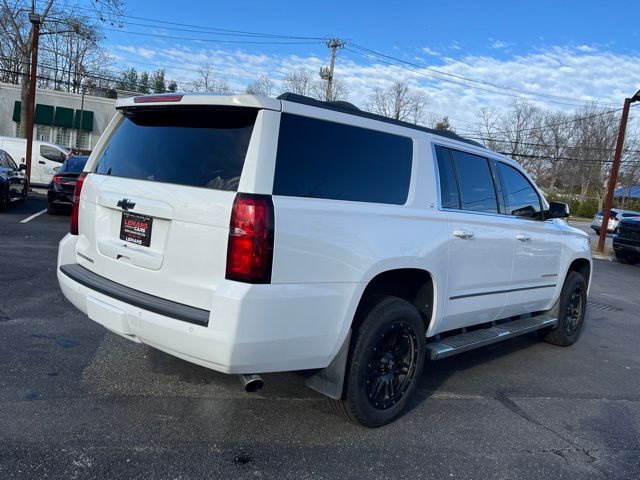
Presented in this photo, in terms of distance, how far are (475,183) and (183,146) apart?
8.22 feet

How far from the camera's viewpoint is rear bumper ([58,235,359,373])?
111 inches

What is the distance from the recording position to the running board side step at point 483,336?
413 cm

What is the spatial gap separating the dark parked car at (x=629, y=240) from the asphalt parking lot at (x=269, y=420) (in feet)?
37.9

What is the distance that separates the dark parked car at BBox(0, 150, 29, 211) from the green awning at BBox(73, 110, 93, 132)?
1044 inches

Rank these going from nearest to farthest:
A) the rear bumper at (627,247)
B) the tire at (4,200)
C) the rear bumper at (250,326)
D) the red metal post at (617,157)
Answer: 1. the rear bumper at (250,326)
2. the tire at (4,200)
3. the rear bumper at (627,247)
4. the red metal post at (617,157)

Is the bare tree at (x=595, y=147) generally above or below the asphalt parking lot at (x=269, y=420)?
above

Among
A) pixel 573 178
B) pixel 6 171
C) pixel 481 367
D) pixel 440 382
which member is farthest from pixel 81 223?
pixel 573 178

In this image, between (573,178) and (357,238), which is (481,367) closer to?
(357,238)

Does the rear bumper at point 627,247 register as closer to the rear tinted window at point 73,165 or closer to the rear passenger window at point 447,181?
the rear passenger window at point 447,181

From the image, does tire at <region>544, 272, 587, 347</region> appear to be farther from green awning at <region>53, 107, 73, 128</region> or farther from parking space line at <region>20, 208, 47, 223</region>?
green awning at <region>53, 107, 73, 128</region>

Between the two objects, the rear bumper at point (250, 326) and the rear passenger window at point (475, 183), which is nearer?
the rear bumper at point (250, 326)

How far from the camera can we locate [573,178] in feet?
223

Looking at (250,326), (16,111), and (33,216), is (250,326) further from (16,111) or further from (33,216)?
(16,111)

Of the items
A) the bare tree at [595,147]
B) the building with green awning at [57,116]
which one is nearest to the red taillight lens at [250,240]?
the building with green awning at [57,116]
